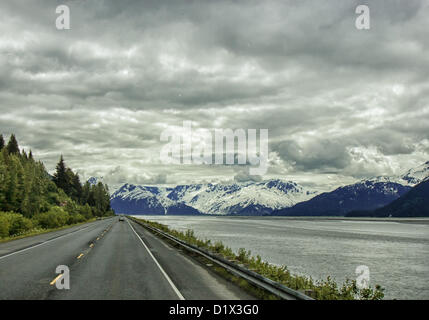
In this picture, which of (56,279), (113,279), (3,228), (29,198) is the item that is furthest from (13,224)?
(29,198)

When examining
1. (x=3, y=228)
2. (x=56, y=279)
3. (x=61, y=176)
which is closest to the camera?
(x=56, y=279)

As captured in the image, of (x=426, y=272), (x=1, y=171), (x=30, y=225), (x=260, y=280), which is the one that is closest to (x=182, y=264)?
(x=260, y=280)

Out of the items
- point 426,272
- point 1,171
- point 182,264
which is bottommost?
point 426,272

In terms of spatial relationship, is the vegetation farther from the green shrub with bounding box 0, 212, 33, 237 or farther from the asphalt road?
the asphalt road

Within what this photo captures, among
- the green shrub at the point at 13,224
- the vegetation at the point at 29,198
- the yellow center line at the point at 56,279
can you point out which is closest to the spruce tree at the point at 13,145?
the vegetation at the point at 29,198

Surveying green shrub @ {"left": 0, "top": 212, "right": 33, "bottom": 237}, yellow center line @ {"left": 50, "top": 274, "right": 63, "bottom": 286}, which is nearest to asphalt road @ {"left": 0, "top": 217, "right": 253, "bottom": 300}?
yellow center line @ {"left": 50, "top": 274, "right": 63, "bottom": 286}

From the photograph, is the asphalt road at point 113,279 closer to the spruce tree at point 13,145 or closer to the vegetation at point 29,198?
the vegetation at point 29,198

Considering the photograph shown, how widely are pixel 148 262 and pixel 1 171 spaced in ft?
233

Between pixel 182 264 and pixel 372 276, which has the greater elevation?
pixel 182 264

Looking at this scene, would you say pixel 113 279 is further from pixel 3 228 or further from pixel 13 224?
pixel 13 224

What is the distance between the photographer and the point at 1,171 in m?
76.9

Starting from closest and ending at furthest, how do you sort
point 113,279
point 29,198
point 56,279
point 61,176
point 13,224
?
1. point 56,279
2. point 113,279
3. point 13,224
4. point 29,198
5. point 61,176

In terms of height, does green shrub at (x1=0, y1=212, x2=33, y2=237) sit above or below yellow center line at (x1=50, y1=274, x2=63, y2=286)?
below
